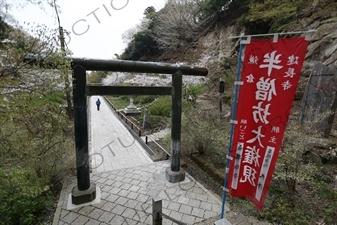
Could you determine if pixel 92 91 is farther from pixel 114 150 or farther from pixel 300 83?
pixel 300 83

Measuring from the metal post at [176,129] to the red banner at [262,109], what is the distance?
2.01m

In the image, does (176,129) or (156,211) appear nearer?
(156,211)

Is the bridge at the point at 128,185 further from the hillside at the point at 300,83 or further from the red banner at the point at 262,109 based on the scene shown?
the red banner at the point at 262,109

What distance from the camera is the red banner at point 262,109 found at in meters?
2.09

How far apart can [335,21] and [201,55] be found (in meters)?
12.5

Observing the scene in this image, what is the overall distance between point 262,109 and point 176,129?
8.24 feet

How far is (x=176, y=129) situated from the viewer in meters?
4.57

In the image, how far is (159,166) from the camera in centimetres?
568

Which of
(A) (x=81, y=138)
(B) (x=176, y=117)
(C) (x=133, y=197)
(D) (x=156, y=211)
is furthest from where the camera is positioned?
(B) (x=176, y=117)

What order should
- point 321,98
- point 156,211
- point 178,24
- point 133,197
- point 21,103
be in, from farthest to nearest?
point 178,24 → point 321,98 → point 133,197 → point 156,211 → point 21,103

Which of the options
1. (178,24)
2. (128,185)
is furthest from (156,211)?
(178,24)

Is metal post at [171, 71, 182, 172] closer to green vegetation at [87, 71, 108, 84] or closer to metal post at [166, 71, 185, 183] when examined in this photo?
metal post at [166, 71, 185, 183]

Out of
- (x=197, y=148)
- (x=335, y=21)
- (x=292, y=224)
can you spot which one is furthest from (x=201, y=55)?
(x=292, y=224)

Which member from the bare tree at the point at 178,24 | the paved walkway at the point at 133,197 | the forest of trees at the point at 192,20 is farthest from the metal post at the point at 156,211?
the bare tree at the point at 178,24
